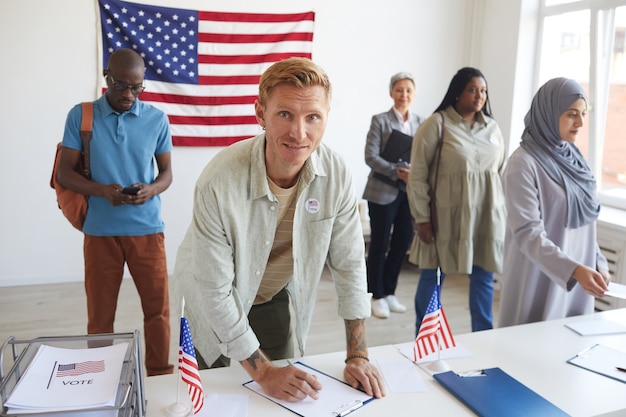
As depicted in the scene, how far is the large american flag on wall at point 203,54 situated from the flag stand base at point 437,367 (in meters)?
3.22

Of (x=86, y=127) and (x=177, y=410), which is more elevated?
(x=86, y=127)

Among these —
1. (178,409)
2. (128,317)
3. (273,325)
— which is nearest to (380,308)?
(128,317)

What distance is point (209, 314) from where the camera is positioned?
141 cm

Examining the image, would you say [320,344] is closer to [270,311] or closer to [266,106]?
[270,311]

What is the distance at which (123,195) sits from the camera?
7.89 feet

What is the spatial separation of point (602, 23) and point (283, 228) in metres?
3.48

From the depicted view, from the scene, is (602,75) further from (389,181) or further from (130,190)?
(130,190)

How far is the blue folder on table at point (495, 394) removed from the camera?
4.40 ft

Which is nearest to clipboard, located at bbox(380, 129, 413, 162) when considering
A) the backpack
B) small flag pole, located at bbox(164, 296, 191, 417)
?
the backpack

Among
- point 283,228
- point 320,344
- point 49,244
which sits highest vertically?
point 283,228

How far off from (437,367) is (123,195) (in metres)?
1.55

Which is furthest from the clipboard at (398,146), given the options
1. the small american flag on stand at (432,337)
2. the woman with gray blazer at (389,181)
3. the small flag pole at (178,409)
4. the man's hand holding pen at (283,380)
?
the small flag pole at (178,409)

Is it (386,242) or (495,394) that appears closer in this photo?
(495,394)

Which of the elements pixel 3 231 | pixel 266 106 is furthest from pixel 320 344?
pixel 3 231
